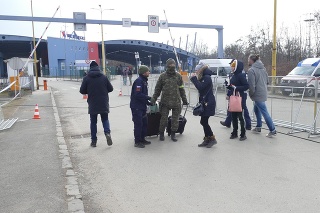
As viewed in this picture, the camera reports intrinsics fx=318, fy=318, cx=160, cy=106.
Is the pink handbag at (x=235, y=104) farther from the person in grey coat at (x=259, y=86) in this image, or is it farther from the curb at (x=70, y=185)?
the curb at (x=70, y=185)

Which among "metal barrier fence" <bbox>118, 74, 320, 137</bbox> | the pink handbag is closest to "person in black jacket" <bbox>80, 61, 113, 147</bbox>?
the pink handbag

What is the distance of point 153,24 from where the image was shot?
23.1m

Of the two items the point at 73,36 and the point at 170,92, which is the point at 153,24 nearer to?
the point at 170,92

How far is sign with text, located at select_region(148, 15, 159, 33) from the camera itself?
2303cm

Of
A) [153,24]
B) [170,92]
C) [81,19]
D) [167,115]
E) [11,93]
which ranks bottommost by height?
[167,115]

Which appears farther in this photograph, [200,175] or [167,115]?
[167,115]

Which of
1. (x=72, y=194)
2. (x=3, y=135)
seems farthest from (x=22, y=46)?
(x=72, y=194)

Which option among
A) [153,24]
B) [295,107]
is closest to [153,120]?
[295,107]

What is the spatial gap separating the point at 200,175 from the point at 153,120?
2740mm

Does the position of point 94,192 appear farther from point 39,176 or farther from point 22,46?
point 22,46

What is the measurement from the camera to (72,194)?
459 centimetres

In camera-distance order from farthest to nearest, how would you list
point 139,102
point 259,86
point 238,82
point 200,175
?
point 259,86
point 238,82
point 139,102
point 200,175

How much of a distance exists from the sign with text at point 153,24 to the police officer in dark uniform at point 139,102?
16.7 metres

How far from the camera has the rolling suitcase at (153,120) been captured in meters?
7.67
